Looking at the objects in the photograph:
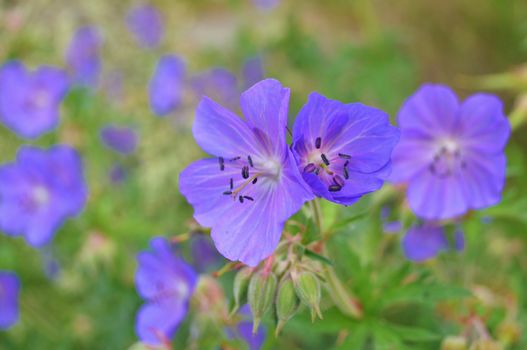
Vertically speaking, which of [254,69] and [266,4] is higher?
[266,4]

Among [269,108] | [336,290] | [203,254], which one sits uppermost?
[269,108]

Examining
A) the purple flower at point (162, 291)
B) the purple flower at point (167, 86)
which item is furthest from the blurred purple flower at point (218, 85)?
the purple flower at point (162, 291)

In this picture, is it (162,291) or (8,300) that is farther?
(8,300)

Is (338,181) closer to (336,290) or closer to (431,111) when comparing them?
(336,290)

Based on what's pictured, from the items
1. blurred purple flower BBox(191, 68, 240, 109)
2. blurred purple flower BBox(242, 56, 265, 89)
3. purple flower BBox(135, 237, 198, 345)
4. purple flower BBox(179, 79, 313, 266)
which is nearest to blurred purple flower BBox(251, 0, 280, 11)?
blurred purple flower BBox(242, 56, 265, 89)

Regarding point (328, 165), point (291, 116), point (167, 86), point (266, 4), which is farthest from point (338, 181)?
point (266, 4)

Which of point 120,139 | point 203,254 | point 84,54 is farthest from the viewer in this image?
point 84,54

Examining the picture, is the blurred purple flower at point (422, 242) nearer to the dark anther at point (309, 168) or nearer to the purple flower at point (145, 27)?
the dark anther at point (309, 168)
